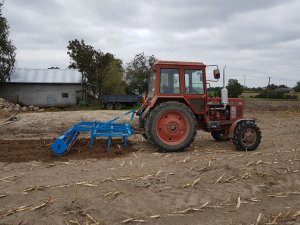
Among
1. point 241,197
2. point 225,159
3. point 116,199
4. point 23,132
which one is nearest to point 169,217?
point 116,199

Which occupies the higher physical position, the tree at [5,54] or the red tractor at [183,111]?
the tree at [5,54]

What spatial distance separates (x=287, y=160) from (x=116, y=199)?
14.5 feet

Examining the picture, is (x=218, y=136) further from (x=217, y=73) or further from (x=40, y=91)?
(x=40, y=91)

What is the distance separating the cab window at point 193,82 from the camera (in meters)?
10.2

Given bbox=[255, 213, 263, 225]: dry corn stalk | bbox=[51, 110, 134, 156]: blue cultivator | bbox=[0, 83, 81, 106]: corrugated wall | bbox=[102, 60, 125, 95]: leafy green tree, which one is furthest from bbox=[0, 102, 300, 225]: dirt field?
bbox=[102, 60, 125, 95]: leafy green tree

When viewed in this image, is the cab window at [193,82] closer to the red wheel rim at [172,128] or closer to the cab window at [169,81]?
the cab window at [169,81]

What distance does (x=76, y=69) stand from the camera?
39844 mm

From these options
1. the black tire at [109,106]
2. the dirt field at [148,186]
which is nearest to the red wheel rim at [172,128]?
the dirt field at [148,186]

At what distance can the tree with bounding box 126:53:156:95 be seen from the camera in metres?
38.0

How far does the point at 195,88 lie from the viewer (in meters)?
10.3

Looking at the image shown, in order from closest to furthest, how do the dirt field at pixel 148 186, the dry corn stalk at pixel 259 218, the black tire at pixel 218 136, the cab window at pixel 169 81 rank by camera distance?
the dry corn stalk at pixel 259 218 → the dirt field at pixel 148 186 → the cab window at pixel 169 81 → the black tire at pixel 218 136

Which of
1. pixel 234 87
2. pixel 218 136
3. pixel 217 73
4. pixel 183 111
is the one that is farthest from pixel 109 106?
pixel 217 73

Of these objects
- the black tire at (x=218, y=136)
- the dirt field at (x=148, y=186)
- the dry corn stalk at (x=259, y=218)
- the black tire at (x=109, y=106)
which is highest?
the black tire at (x=109, y=106)

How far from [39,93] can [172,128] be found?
2942 cm
